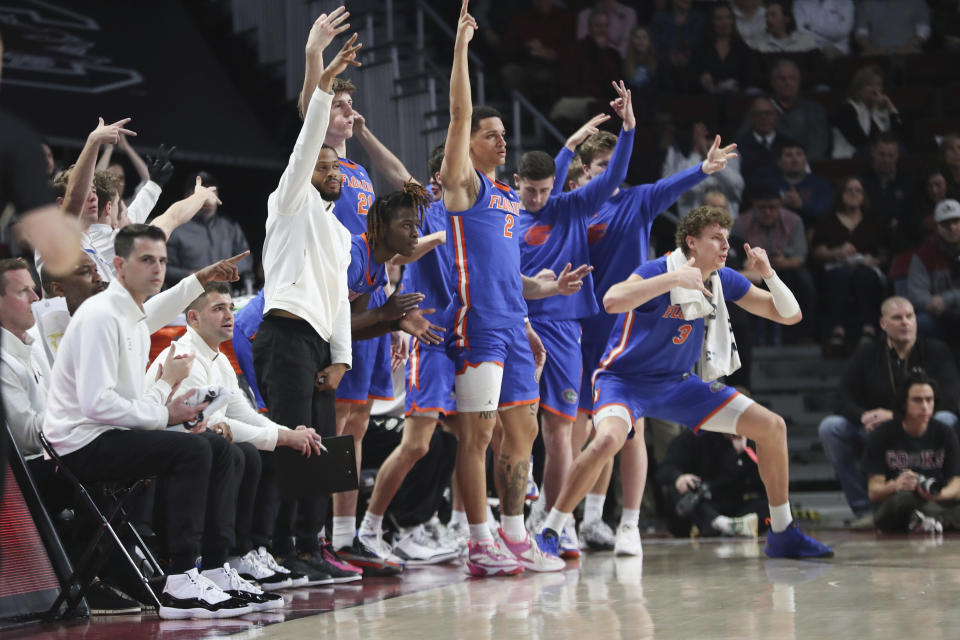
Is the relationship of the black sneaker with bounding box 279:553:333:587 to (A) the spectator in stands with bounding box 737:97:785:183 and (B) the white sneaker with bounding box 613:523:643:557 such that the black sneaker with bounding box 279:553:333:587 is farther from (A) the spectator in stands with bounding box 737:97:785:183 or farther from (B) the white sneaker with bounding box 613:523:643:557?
(A) the spectator in stands with bounding box 737:97:785:183

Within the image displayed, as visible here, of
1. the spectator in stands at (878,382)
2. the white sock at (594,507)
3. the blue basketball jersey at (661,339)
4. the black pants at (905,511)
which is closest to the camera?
the blue basketball jersey at (661,339)

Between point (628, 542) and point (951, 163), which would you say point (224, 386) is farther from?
point (951, 163)

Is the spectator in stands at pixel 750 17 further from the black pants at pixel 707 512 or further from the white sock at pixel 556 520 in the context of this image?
the white sock at pixel 556 520

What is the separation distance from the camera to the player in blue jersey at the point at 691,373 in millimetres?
6176

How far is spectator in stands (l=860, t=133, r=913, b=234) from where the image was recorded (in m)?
10.7

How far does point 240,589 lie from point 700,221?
2945 mm

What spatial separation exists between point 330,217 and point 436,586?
1.71 meters

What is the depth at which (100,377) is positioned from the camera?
4.51 m

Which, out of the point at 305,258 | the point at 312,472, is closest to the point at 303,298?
the point at 305,258

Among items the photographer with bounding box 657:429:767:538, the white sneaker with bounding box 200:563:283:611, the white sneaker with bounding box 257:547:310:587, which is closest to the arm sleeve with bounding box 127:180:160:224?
the white sneaker with bounding box 257:547:310:587

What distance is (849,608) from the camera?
14.3ft

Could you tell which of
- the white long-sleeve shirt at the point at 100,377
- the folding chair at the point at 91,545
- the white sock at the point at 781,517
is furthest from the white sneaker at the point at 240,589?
the white sock at the point at 781,517

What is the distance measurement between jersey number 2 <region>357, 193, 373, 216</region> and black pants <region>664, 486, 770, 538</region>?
300 cm

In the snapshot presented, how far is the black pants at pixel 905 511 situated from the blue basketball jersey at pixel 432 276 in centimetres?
324
